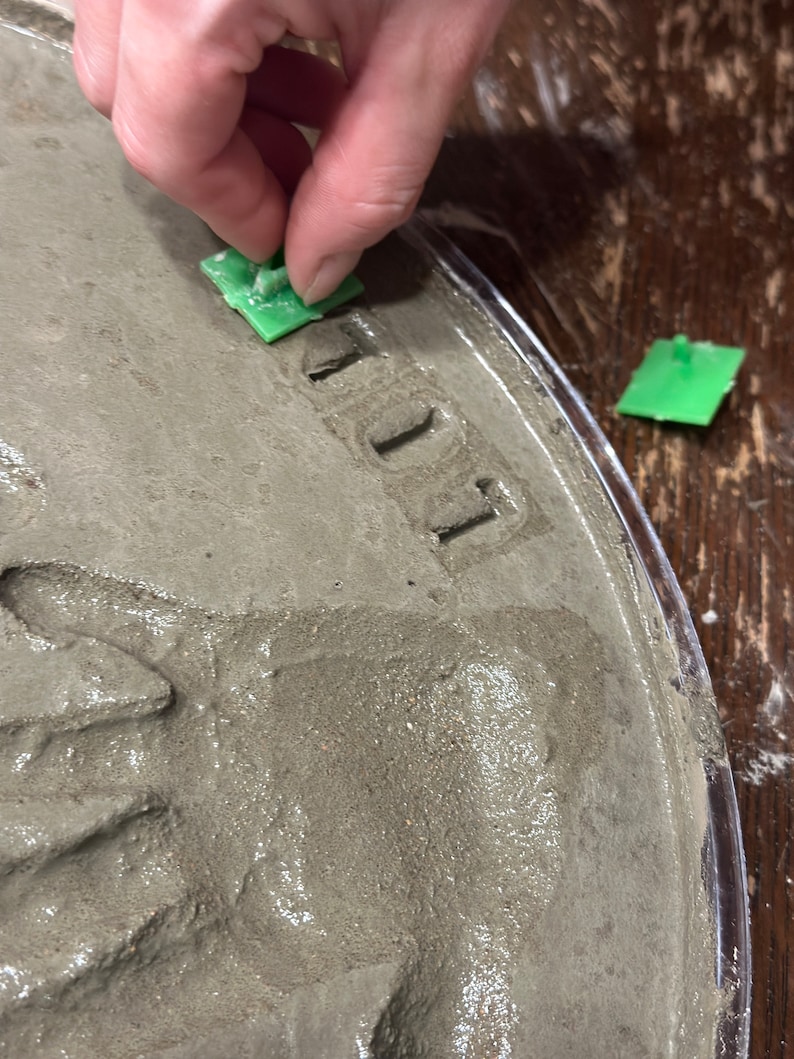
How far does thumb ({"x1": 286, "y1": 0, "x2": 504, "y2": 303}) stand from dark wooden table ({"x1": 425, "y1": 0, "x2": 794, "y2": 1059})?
470 mm

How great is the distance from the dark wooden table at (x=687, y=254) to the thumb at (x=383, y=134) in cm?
47

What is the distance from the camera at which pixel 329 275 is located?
928 millimetres

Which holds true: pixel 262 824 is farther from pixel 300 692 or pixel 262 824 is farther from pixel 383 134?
pixel 383 134

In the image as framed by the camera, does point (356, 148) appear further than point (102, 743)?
Yes

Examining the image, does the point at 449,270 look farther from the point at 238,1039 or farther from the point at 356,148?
the point at 238,1039

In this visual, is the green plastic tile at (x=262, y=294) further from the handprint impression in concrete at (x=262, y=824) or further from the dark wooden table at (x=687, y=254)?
the dark wooden table at (x=687, y=254)

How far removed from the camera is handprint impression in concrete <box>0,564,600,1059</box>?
0.63 meters

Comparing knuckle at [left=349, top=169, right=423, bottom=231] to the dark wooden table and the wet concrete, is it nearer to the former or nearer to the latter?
the wet concrete

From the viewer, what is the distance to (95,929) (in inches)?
24.7

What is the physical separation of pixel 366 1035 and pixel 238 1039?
97 mm

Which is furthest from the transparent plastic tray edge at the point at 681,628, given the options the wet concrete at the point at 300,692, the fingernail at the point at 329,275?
the fingernail at the point at 329,275

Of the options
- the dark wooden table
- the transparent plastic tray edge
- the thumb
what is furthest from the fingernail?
the dark wooden table

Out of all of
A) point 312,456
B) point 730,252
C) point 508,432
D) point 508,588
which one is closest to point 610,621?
point 508,588

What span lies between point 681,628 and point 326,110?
70 centimetres
